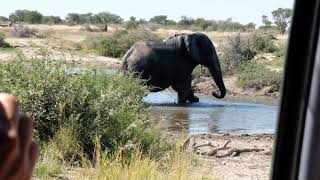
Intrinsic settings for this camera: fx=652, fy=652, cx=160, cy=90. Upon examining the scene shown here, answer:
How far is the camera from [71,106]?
7551 mm

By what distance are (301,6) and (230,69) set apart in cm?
2401

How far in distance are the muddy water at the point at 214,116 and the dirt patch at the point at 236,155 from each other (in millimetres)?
1440

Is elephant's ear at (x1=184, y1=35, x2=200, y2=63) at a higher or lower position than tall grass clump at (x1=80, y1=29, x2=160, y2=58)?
higher

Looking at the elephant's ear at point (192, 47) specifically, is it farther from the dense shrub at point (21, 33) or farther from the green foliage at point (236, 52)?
the dense shrub at point (21, 33)

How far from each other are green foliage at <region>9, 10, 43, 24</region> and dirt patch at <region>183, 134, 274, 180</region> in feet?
183

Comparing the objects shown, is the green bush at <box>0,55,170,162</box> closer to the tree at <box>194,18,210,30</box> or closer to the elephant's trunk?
the elephant's trunk

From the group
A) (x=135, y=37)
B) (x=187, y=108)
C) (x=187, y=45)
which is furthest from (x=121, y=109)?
(x=135, y=37)

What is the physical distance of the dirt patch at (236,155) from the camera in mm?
7134

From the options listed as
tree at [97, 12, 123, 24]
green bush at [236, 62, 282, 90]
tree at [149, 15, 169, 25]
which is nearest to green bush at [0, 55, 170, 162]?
green bush at [236, 62, 282, 90]

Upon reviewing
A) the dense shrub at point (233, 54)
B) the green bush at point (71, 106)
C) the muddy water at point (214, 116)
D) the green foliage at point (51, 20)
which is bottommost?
the green foliage at point (51, 20)

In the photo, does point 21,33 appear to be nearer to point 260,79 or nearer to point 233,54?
point 233,54

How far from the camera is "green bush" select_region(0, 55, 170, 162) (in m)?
7.36

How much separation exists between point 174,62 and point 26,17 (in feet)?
156

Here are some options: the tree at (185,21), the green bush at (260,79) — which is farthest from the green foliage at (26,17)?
the green bush at (260,79)
